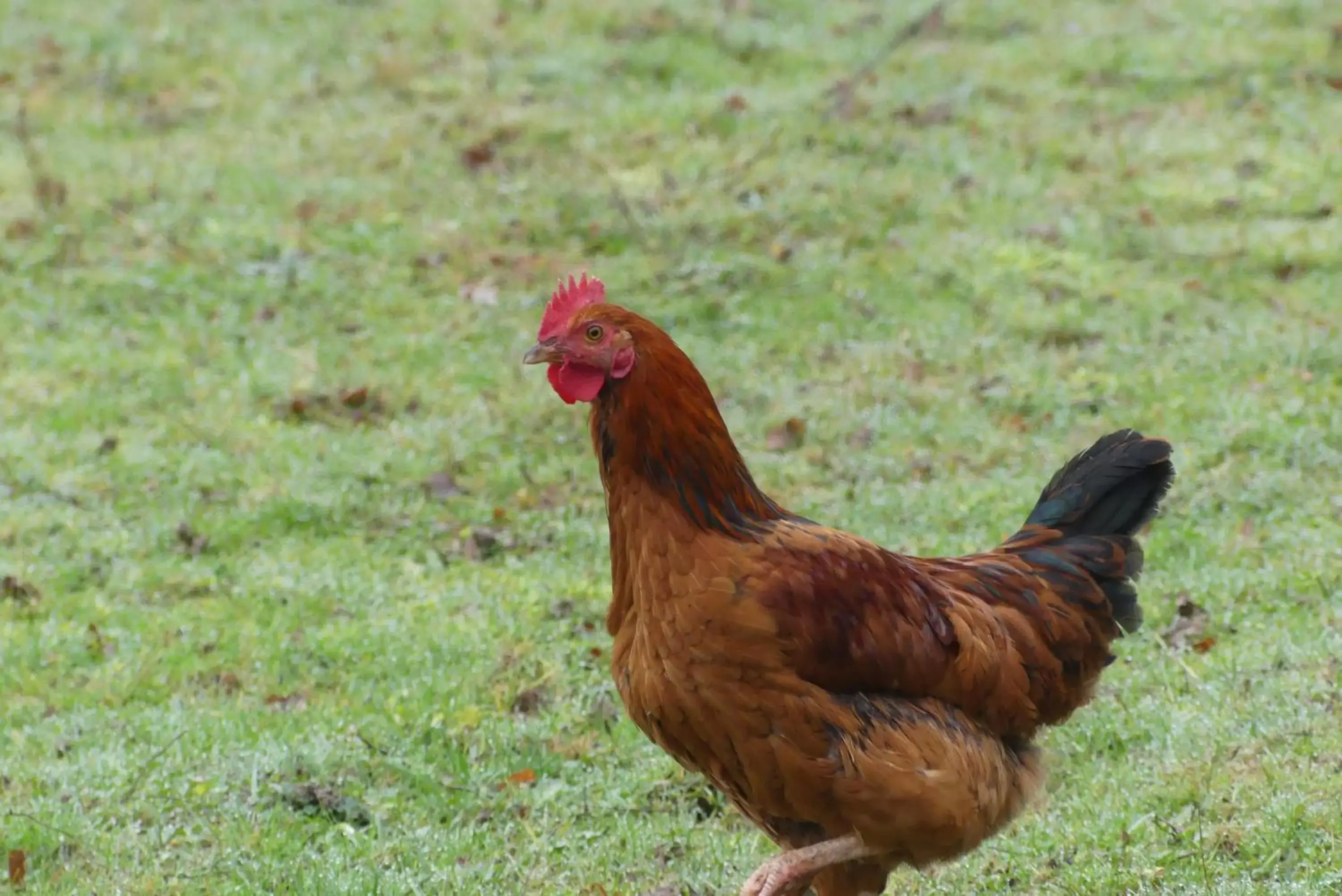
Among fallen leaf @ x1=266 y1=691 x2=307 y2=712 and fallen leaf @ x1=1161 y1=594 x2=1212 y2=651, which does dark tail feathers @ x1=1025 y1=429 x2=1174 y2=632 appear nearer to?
fallen leaf @ x1=1161 y1=594 x2=1212 y2=651

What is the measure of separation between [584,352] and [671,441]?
0.36 m

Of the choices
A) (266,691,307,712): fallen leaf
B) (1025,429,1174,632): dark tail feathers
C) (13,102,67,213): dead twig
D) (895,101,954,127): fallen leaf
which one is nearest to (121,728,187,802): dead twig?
(266,691,307,712): fallen leaf

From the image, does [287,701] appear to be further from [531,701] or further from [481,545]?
[481,545]

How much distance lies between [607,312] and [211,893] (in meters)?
2.55

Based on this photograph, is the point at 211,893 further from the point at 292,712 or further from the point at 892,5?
the point at 892,5

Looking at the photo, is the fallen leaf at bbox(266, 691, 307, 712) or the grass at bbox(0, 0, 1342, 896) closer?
the grass at bbox(0, 0, 1342, 896)

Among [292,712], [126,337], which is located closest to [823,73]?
[126,337]

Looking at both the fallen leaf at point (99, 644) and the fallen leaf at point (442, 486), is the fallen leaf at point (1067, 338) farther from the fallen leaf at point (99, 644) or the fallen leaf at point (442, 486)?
the fallen leaf at point (99, 644)

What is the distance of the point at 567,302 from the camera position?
16.1 feet

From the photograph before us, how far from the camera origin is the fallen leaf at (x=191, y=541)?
902 centimetres

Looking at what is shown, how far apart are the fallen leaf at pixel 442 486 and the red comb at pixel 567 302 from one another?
4.76m

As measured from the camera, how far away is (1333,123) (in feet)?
49.1

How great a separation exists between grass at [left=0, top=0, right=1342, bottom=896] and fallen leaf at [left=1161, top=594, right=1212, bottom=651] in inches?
2.8

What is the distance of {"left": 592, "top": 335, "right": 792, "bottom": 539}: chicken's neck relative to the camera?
185 inches
